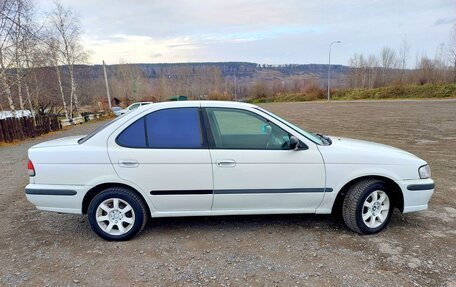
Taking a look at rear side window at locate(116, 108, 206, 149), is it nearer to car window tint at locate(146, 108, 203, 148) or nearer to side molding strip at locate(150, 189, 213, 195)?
car window tint at locate(146, 108, 203, 148)

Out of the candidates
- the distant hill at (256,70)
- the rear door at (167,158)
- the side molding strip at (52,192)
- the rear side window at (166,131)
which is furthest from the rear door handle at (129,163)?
the distant hill at (256,70)

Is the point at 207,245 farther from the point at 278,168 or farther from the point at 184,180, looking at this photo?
the point at 278,168

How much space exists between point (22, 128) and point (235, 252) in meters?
15.7

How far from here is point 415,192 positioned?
11.0ft

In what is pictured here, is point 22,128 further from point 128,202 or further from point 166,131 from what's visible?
point 166,131

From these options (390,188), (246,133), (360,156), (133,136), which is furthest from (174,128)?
(390,188)

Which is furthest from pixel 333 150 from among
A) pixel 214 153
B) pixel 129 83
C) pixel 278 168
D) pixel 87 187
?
pixel 129 83

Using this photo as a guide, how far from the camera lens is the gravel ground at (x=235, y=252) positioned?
2.67 metres

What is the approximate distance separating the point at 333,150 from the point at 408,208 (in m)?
1.16

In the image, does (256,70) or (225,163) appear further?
(256,70)

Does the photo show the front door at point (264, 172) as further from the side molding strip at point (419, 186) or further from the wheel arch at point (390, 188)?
the side molding strip at point (419, 186)

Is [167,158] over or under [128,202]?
over

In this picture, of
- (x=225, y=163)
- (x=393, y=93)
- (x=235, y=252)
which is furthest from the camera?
(x=393, y=93)

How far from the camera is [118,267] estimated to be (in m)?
2.88
